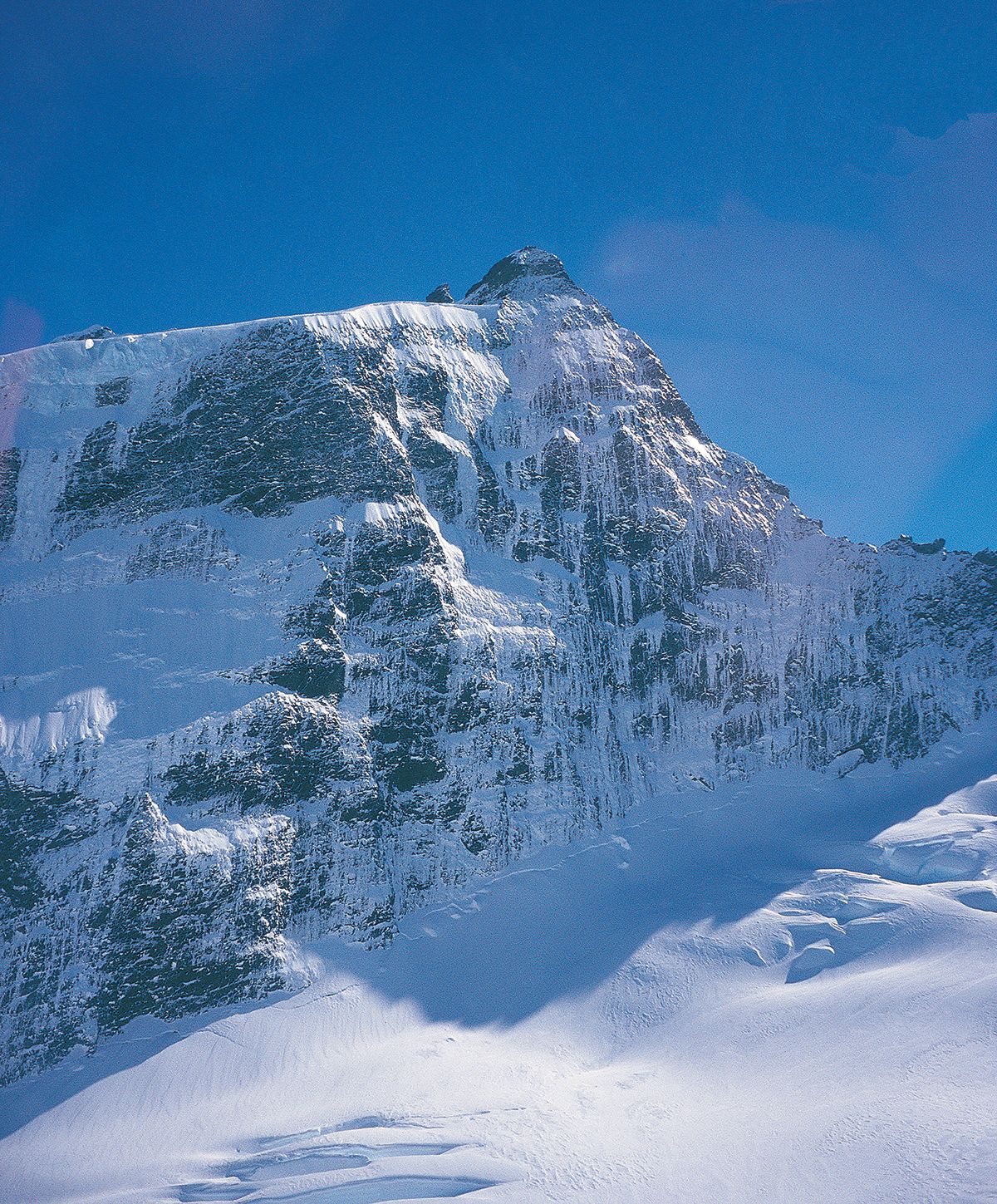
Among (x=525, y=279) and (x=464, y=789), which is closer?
(x=464, y=789)

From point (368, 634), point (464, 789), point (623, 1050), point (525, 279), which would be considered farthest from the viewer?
point (525, 279)

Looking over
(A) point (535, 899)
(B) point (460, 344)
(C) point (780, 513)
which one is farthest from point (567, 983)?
(B) point (460, 344)

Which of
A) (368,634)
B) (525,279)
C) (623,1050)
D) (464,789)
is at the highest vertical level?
(525,279)

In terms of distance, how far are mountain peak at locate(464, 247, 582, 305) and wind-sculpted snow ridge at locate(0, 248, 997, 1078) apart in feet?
19.1

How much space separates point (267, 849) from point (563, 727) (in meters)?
29.6

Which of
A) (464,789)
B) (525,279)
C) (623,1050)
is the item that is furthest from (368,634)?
(525,279)

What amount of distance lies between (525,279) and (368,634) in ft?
184

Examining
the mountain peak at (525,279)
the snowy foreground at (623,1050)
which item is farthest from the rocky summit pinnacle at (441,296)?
the snowy foreground at (623,1050)

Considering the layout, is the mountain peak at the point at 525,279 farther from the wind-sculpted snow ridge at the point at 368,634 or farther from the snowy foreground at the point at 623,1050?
the snowy foreground at the point at 623,1050

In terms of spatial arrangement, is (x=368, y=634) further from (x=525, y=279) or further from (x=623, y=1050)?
(x=525, y=279)

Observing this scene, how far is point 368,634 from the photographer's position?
275ft

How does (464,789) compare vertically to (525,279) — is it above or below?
below

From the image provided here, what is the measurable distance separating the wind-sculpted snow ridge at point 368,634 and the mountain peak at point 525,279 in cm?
583

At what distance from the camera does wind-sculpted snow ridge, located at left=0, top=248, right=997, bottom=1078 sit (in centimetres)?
6994
